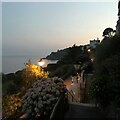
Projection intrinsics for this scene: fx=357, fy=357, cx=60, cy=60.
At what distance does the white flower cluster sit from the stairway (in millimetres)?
612

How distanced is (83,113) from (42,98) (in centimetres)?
132

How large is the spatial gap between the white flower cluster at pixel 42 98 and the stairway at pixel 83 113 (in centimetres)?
61

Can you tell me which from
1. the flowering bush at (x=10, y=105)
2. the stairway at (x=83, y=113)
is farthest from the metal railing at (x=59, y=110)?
the flowering bush at (x=10, y=105)

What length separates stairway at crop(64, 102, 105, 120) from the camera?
10129mm

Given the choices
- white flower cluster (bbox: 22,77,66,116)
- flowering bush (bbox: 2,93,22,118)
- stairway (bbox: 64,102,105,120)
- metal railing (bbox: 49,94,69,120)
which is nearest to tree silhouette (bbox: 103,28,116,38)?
flowering bush (bbox: 2,93,22,118)

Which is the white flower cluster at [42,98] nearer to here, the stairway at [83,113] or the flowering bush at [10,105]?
the stairway at [83,113]

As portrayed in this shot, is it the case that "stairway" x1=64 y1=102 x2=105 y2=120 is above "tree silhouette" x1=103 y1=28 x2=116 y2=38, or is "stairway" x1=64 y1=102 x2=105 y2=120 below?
below

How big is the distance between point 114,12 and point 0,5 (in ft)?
39.6

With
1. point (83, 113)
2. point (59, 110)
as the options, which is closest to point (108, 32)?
point (83, 113)

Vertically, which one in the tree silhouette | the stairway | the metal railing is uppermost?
the tree silhouette

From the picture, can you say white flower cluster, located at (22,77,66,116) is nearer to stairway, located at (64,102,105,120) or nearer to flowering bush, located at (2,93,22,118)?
stairway, located at (64,102,105,120)

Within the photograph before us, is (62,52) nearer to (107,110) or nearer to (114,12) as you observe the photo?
(114,12)

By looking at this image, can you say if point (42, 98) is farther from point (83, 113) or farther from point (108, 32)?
point (108, 32)

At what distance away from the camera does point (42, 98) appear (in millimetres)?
10711
